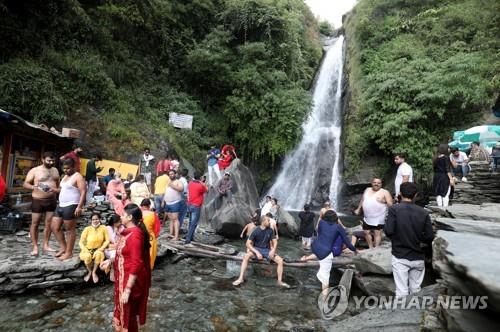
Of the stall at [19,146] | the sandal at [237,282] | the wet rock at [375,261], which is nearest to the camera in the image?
the wet rock at [375,261]

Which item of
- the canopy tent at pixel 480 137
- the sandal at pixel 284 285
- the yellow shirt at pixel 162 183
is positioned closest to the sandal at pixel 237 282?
the sandal at pixel 284 285

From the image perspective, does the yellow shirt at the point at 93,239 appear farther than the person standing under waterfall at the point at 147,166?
No

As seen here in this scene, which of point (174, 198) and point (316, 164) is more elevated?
point (316, 164)

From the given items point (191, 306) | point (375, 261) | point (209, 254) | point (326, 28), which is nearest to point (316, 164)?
point (209, 254)

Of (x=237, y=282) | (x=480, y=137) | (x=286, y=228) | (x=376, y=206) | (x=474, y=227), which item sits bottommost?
(x=237, y=282)

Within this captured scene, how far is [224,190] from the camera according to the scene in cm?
1249

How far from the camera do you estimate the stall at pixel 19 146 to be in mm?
8750

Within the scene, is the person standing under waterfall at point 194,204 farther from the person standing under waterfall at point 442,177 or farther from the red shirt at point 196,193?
the person standing under waterfall at point 442,177

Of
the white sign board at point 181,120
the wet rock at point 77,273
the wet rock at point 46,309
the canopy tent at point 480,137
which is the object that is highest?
the white sign board at point 181,120

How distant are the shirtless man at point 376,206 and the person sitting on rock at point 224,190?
5.84m

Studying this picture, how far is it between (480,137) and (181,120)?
1386 cm

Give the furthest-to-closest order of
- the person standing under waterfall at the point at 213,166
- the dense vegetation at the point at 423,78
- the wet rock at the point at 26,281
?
1. the dense vegetation at the point at 423,78
2. the person standing under waterfall at the point at 213,166
3. the wet rock at the point at 26,281

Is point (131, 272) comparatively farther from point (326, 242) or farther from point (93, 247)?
point (326, 242)

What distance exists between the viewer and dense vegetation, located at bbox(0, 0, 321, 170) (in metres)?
13.5
